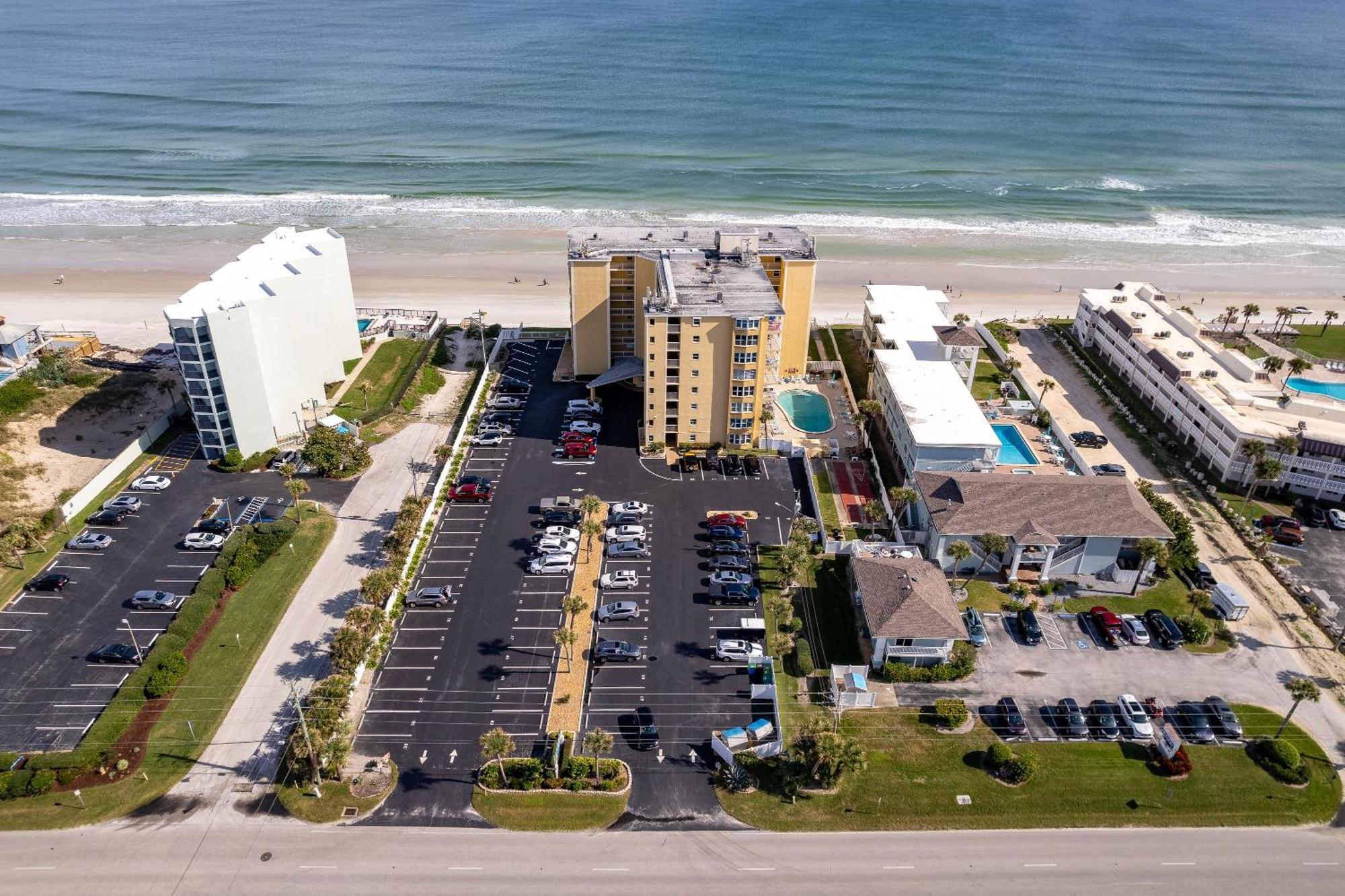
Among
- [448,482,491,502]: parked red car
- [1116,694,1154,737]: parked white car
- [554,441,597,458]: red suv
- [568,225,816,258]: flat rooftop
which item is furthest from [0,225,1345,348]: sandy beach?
[1116,694,1154,737]: parked white car

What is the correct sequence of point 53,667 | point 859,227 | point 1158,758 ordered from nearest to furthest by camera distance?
point 1158,758
point 53,667
point 859,227

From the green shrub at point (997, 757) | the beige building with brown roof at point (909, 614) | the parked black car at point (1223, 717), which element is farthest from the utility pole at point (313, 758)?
the parked black car at point (1223, 717)

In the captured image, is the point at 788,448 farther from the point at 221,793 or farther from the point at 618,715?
the point at 221,793

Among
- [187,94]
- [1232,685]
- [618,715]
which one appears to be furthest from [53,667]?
[187,94]

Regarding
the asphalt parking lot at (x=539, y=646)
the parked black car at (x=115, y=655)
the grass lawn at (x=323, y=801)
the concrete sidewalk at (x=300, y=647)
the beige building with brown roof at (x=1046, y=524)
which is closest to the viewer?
the grass lawn at (x=323, y=801)

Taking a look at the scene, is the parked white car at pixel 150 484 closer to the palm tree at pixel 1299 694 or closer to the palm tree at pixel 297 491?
the palm tree at pixel 297 491

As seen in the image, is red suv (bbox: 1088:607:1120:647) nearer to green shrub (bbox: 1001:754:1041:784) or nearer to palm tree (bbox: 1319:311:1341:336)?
green shrub (bbox: 1001:754:1041:784)
